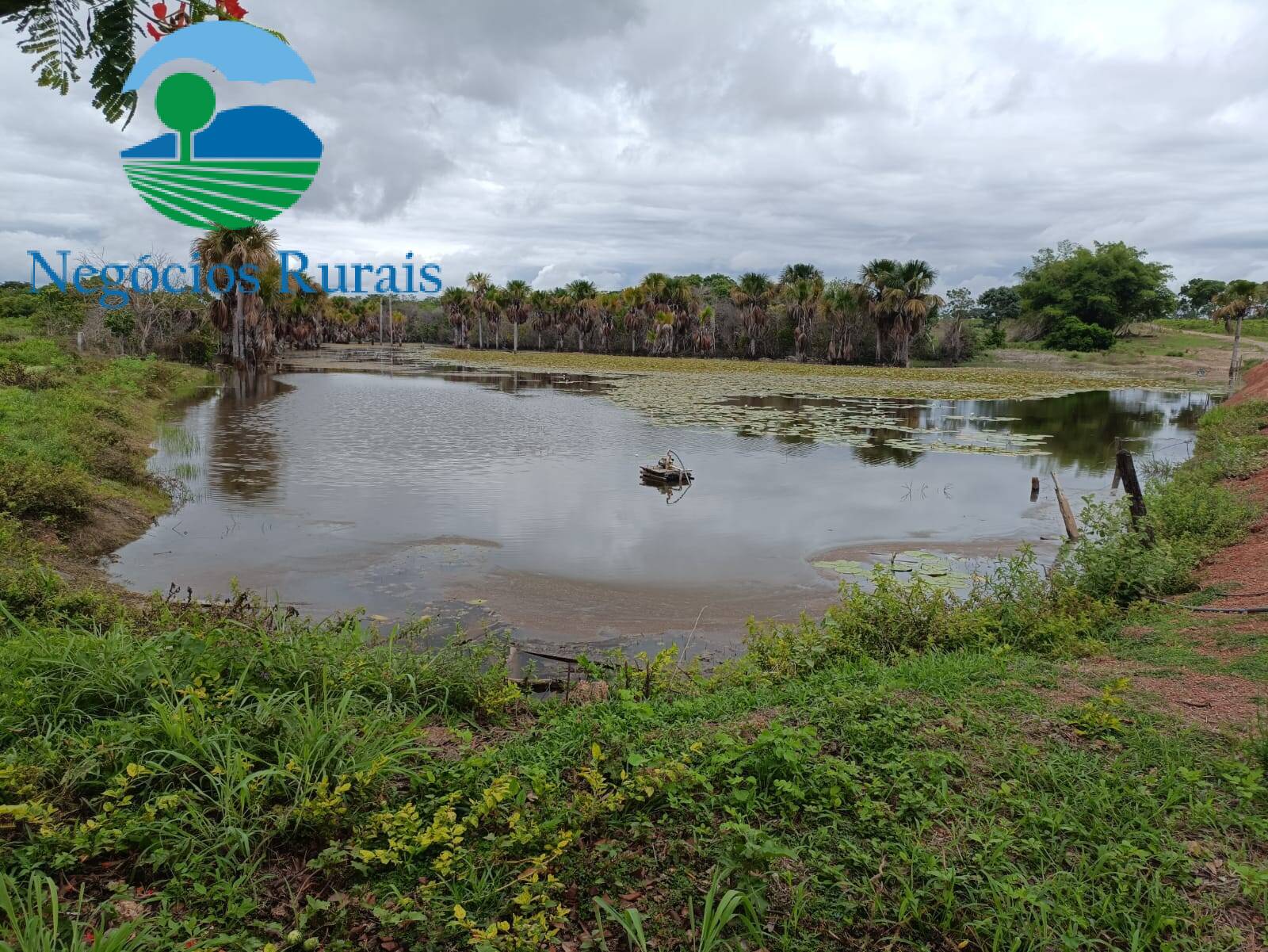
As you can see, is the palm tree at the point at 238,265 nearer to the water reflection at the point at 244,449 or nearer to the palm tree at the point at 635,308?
the water reflection at the point at 244,449

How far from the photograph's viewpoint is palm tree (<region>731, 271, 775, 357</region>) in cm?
6506

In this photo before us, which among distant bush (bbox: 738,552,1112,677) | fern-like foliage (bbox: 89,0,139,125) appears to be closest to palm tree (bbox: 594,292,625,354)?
distant bush (bbox: 738,552,1112,677)

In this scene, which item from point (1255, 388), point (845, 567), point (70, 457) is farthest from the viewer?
point (1255, 388)

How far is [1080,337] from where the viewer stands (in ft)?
200

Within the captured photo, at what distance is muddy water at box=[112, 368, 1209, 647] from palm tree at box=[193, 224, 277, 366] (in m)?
15.9

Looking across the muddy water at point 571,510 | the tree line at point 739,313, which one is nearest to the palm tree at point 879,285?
the tree line at point 739,313

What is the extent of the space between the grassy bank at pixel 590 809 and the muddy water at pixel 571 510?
354cm

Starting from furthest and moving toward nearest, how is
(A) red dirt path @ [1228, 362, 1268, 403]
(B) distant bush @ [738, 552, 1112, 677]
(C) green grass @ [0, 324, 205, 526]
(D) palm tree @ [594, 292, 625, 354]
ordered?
(D) palm tree @ [594, 292, 625, 354] < (A) red dirt path @ [1228, 362, 1268, 403] < (C) green grass @ [0, 324, 205, 526] < (B) distant bush @ [738, 552, 1112, 677]

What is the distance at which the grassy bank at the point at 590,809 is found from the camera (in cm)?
297

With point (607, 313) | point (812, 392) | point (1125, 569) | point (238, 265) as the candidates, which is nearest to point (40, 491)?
point (1125, 569)

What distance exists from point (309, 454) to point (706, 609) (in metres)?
12.2

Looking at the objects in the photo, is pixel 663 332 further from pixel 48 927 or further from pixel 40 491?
pixel 48 927

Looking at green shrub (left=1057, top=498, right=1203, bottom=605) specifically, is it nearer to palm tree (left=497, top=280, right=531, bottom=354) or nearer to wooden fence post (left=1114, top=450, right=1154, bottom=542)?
wooden fence post (left=1114, top=450, right=1154, bottom=542)

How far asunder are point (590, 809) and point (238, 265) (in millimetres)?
43065
